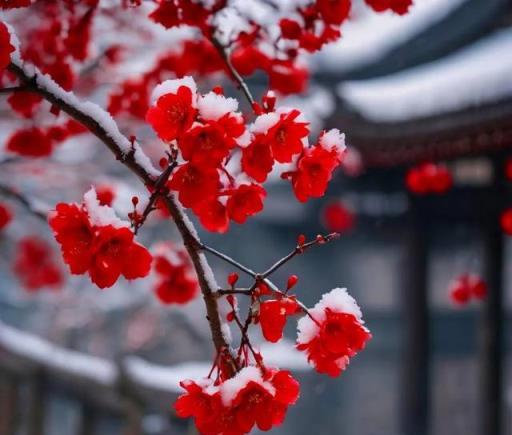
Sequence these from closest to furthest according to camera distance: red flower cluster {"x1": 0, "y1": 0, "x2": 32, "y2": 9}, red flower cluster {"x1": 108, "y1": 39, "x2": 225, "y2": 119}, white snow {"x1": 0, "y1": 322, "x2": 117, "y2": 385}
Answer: red flower cluster {"x1": 0, "y1": 0, "x2": 32, "y2": 9}
red flower cluster {"x1": 108, "y1": 39, "x2": 225, "y2": 119}
white snow {"x1": 0, "y1": 322, "x2": 117, "y2": 385}

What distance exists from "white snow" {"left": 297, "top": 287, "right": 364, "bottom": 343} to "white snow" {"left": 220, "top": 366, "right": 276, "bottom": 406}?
0.55 feet

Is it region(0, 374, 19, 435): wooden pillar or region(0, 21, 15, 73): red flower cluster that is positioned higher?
region(0, 374, 19, 435): wooden pillar

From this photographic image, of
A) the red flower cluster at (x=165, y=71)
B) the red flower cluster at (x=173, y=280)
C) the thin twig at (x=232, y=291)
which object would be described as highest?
the red flower cluster at (x=165, y=71)

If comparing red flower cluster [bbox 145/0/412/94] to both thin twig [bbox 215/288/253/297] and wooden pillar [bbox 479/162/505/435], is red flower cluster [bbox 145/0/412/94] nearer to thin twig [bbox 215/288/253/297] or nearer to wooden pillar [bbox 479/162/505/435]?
thin twig [bbox 215/288/253/297]

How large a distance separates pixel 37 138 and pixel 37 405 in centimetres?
152

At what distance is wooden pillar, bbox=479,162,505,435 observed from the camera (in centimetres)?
504

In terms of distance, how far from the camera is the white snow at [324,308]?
4.21ft

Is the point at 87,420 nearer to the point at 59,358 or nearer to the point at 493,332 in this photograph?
the point at 59,358

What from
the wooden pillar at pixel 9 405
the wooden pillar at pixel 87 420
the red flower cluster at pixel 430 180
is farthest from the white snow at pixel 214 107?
the red flower cluster at pixel 430 180

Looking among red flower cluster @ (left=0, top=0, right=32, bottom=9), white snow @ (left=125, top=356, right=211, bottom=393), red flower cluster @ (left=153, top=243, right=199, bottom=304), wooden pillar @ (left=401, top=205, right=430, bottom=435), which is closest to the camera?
red flower cluster @ (left=0, top=0, right=32, bottom=9)

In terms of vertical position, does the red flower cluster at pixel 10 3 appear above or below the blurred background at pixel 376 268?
below

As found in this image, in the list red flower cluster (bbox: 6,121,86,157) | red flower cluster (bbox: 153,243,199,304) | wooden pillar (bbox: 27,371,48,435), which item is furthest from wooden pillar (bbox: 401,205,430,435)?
red flower cluster (bbox: 6,121,86,157)

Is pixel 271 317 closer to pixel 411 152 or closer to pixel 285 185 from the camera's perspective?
pixel 411 152

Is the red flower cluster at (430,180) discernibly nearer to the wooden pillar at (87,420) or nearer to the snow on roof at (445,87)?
the snow on roof at (445,87)
